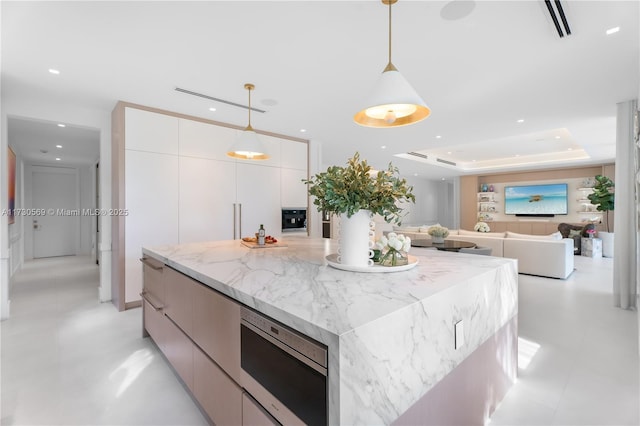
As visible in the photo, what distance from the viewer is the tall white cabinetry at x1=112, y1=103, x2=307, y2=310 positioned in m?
3.54

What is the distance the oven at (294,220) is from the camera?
16.8 feet

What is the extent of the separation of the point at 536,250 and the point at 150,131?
20.6 feet

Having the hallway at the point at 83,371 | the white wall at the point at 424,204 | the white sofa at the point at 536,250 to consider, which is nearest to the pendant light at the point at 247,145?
the hallway at the point at 83,371

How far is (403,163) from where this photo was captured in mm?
8172

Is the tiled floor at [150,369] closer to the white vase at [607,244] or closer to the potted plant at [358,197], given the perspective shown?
the potted plant at [358,197]

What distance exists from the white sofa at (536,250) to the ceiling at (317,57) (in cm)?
198

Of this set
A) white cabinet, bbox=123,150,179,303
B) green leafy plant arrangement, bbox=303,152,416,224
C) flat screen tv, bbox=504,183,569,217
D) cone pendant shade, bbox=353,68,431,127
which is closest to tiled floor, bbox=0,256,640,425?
white cabinet, bbox=123,150,179,303

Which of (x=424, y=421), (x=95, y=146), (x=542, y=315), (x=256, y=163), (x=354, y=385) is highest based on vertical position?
A: (x=95, y=146)

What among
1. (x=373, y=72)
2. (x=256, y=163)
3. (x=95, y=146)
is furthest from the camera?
(x=95, y=146)

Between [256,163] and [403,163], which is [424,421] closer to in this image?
[256,163]

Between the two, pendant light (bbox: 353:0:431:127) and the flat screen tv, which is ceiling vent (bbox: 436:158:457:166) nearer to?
the flat screen tv

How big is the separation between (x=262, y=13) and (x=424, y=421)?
8.03ft

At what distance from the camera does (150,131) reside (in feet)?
12.2

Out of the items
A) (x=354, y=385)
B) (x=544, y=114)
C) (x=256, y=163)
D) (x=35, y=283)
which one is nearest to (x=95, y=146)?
(x=35, y=283)
